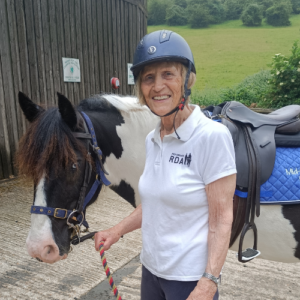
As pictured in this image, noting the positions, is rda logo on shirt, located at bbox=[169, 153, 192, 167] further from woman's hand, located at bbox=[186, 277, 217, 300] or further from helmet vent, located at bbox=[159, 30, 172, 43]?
helmet vent, located at bbox=[159, 30, 172, 43]

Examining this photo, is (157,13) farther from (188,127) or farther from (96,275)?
(188,127)

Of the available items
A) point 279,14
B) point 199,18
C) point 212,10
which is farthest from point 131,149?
point 212,10

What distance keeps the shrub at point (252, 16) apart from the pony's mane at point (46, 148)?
5223cm

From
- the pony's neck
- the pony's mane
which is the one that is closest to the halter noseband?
the pony's mane

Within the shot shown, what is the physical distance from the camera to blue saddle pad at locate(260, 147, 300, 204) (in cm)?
153

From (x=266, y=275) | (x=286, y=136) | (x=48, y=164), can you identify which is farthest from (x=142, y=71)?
(x=266, y=275)

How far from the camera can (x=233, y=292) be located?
2496mm

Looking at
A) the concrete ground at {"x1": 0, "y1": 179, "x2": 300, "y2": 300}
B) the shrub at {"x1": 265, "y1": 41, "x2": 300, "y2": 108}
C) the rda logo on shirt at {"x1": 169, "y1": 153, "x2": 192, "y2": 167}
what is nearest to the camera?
the rda logo on shirt at {"x1": 169, "y1": 153, "x2": 192, "y2": 167}

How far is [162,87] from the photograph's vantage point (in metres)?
1.12

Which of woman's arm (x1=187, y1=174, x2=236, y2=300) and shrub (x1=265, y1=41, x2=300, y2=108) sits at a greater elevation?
shrub (x1=265, y1=41, x2=300, y2=108)

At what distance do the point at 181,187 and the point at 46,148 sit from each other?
0.78 meters

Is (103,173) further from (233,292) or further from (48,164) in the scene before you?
(233,292)

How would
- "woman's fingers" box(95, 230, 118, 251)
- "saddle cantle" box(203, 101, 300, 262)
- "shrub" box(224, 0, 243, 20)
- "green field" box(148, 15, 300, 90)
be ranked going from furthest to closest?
"shrub" box(224, 0, 243, 20) < "green field" box(148, 15, 300, 90) < "saddle cantle" box(203, 101, 300, 262) < "woman's fingers" box(95, 230, 118, 251)

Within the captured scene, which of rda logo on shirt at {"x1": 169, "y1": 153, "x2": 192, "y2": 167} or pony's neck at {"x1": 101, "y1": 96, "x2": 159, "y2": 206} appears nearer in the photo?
rda logo on shirt at {"x1": 169, "y1": 153, "x2": 192, "y2": 167}
